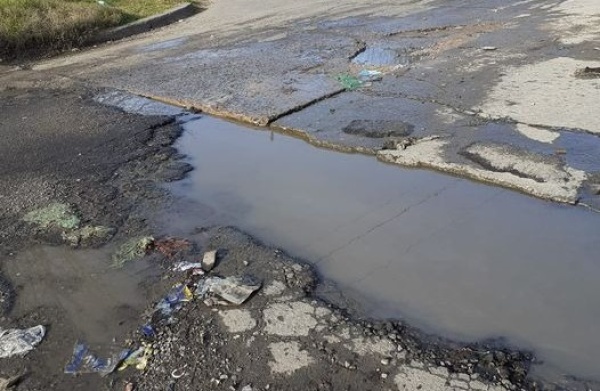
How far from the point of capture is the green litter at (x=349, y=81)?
22.6 ft

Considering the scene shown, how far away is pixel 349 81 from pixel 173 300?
13.7 ft

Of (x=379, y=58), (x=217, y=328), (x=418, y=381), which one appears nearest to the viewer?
(x=418, y=381)

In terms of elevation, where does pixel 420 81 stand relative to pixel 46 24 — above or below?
below

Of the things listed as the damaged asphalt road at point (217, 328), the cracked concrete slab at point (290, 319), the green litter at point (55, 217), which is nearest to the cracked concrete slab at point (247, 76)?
the damaged asphalt road at point (217, 328)

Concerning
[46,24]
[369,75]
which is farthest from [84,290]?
[46,24]

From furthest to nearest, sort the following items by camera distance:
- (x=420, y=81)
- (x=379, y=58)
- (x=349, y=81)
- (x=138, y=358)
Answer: (x=379, y=58) → (x=349, y=81) → (x=420, y=81) → (x=138, y=358)

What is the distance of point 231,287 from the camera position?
3.67 metres

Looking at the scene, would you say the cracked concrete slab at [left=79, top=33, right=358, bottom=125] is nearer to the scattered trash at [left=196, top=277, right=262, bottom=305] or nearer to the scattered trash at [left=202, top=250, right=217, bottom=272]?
the scattered trash at [left=202, top=250, right=217, bottom=272]

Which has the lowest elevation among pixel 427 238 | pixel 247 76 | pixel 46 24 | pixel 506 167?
pixel 427 238

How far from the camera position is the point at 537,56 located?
7340 mm

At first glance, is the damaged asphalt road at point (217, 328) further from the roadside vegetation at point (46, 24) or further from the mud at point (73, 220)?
the roadside vegetation at point (46, 24)

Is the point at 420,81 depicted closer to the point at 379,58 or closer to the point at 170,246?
the point at 379,58

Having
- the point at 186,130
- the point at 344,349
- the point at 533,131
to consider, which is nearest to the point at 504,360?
the point at 344,349

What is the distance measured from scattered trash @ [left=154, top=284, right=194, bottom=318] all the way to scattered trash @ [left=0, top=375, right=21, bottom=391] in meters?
0.81
